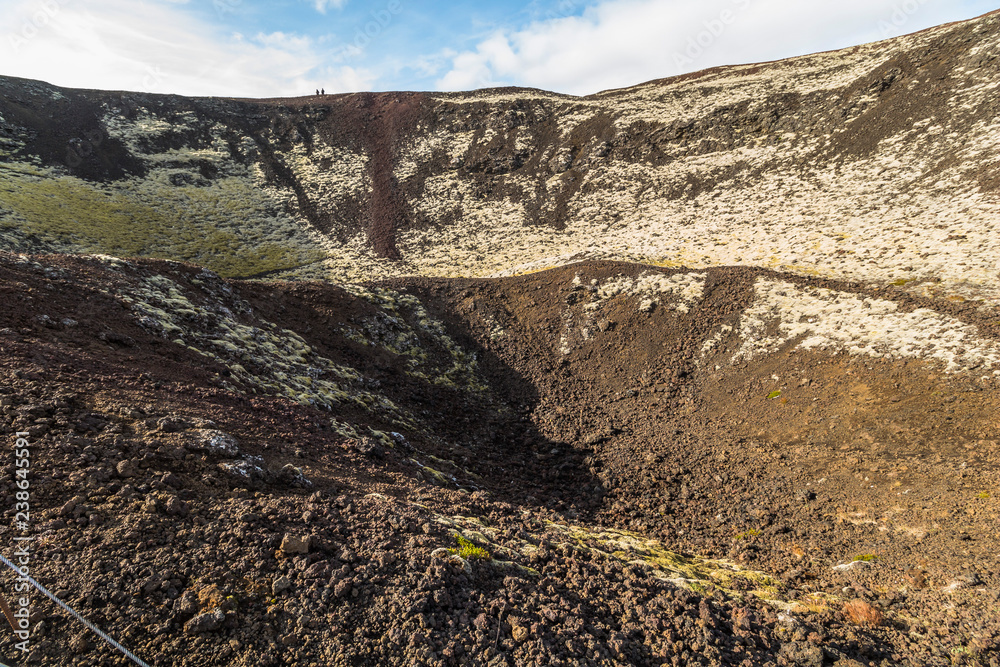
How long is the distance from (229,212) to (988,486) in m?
58.9

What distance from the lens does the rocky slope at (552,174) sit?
27797mm

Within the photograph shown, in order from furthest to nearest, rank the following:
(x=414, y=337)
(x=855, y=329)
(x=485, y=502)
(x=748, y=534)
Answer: (x=414, y=337) → (x=855, y=329) → (x=748, y=534) → (x=485, y=502)

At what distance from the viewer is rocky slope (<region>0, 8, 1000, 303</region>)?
2780 centimetres

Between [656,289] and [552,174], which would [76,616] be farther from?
[552,174]

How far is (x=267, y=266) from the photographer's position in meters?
41.6

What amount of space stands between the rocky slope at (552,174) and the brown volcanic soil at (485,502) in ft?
36.8

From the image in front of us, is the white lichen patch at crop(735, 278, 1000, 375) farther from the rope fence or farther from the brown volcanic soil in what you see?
the rope fence

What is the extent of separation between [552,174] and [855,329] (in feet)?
117

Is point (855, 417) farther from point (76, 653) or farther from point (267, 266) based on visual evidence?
point (267, 266)

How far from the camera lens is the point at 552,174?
47781mm

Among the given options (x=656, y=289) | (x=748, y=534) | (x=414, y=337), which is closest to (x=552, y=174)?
(x=656, y=289)

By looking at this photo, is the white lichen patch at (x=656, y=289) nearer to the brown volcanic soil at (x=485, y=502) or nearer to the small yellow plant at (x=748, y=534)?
the brown volcanic soil at (x=485, y=502)

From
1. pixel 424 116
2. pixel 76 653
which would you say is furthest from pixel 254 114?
pixel 76 653

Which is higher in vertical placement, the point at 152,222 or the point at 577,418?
the point at 152,222
